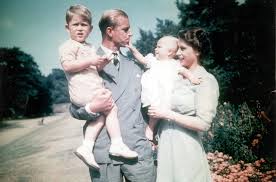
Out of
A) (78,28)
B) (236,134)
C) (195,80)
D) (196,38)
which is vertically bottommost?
(236,134)

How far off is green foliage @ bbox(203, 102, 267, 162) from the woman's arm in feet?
13.9

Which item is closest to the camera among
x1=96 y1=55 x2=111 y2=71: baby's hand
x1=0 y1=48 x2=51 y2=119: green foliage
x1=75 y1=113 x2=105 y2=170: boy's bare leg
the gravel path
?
x1=96 y1=55 x2=111 y2=71: baby's hand

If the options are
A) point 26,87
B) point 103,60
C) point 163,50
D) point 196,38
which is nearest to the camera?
point 103,60

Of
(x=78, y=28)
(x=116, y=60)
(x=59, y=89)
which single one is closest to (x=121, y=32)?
(x=116, y=60)

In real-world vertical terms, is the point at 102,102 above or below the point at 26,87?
above

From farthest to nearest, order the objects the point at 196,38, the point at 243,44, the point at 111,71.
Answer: the point at 243,44 < the point at 111,71 < the point at 196,38

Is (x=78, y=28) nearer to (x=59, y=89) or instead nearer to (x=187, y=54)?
(x=187, y=54)

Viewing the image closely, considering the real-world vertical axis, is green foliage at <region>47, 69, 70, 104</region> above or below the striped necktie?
below

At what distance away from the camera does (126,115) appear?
275 centimetres

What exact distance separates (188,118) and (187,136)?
0.21 metres

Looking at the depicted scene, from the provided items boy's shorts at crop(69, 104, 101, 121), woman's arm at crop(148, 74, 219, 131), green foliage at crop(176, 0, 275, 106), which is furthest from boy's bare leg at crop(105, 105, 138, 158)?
green foliage at crop(176, 0, 275, 106)

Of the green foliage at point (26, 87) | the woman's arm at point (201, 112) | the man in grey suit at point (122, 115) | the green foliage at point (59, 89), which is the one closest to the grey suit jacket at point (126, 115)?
the man in grey suit at point (122, 115)

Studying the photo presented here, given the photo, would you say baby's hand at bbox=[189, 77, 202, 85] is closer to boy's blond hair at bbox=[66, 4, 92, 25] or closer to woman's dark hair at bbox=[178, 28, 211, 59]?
woman's dark hair at bbox=[178, 28, 211, 59]

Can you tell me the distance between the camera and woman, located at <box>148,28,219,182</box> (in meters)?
2.55
